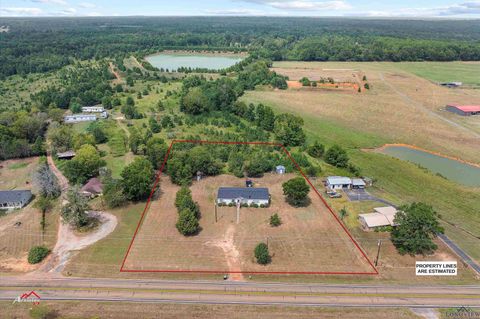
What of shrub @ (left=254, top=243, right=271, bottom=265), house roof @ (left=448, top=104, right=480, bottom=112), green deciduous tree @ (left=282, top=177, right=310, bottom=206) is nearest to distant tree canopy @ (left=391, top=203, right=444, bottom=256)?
green deciduous tree @ (left=282, top=177, right=310, bottom=206)

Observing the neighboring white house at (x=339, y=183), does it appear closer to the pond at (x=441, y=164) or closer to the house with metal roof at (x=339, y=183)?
the house with metal roof at (x=339, y=183)

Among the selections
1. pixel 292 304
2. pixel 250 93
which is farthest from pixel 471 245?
pixel 250 93

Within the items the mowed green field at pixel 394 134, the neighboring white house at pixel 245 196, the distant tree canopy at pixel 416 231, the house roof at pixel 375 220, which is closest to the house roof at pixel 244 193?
the neighboring white house at pixel 245 196

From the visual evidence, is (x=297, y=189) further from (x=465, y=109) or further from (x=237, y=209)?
(x=465, y=109)

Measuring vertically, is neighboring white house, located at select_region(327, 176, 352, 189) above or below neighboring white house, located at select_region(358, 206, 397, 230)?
above

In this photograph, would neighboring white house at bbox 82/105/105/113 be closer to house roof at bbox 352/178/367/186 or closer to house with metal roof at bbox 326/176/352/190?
house with metal roof at bbox 326/176/352/190

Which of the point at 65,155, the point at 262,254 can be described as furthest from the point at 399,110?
the point at 65,155
